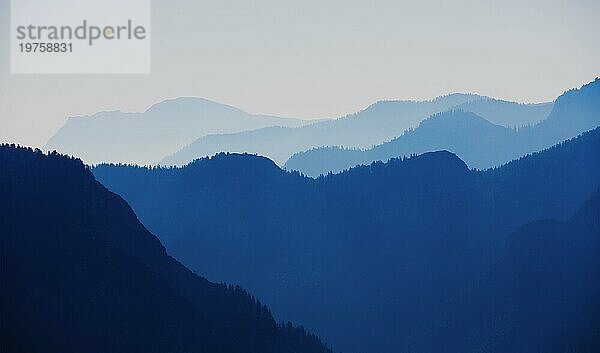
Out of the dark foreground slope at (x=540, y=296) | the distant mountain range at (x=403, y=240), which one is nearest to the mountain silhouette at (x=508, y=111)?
the distant mountain range at (x=403, y=240)

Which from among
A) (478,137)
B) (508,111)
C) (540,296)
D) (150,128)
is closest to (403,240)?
(478,137)

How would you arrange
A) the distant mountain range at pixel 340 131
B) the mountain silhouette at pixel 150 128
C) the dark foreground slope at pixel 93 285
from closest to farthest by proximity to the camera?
the dark foreground slope at pixel 93 285 < the mountain silhouette at pixel 150 128 < the distant mountain range at pixel 340 131

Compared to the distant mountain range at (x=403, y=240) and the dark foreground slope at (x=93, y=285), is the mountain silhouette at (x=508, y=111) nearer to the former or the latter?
the distant mountain range at (x=403, y=240)

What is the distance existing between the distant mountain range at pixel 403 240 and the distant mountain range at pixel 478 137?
0.04m

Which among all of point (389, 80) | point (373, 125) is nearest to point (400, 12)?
point (389, 80)

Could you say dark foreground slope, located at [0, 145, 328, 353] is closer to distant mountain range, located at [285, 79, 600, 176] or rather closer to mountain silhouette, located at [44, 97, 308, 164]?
mountain silhouette, located at [44, 97, 308, 164]

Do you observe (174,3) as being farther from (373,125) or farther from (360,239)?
(360,239)

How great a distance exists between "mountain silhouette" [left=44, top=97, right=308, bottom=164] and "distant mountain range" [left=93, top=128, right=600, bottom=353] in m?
0.18

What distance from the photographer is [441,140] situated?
19.0 ft

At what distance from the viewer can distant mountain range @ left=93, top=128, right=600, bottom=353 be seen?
5633mm

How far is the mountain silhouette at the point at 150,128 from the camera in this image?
546cm

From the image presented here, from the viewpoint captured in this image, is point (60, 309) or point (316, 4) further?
point (316, 4)

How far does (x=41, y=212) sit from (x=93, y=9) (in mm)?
1508

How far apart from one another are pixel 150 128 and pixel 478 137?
2550 mm
